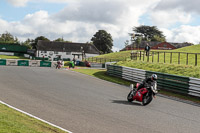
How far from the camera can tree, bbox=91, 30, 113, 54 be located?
400 ft

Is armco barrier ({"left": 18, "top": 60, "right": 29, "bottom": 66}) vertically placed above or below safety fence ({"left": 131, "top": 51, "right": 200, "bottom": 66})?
below

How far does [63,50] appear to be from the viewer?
10456cm

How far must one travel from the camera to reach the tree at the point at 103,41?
400 ft

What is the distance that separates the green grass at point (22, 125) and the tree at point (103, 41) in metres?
114

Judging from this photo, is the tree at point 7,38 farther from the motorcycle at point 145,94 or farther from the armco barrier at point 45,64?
the motorcycle at point 145,94

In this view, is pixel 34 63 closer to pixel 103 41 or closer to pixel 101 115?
pixel 101 115

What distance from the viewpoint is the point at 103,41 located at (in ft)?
404

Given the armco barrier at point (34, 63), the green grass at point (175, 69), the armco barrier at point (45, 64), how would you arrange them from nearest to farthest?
the green grass at point (175, 69), the armco barrier at point (34, 63), the armco barrier at point (45, 64)

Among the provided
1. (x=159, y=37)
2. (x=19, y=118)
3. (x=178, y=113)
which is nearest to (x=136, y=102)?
(x=178, y=113)

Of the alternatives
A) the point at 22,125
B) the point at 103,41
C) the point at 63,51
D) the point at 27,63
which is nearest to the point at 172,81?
the point at 22,125

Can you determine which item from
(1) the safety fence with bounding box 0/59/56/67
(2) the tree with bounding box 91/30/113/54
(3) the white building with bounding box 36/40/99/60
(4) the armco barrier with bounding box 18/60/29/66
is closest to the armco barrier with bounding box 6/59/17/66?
(1) the safety fence with bounding box 0/59/56/67

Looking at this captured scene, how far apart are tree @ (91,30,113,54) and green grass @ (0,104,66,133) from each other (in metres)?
114

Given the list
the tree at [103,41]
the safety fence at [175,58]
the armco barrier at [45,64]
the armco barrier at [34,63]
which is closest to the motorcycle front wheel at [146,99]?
the safety fence at [175,58]

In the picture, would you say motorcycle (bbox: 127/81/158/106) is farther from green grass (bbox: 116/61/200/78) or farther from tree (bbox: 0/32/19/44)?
tree (bbox: 0/32/19/44)
